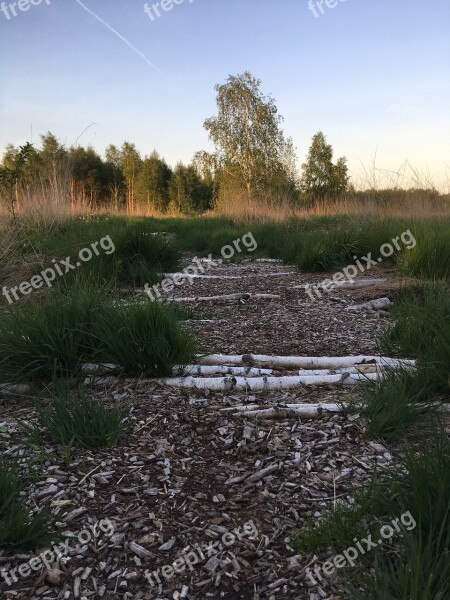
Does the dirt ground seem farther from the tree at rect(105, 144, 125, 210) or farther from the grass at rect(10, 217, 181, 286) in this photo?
the tree at rect(105, 144, 125, 210)

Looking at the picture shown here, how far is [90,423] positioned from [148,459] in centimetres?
30

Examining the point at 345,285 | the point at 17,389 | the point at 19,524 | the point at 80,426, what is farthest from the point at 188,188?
the point at 19,524

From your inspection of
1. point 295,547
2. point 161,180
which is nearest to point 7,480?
point 295,547

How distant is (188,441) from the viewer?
2.08 metres

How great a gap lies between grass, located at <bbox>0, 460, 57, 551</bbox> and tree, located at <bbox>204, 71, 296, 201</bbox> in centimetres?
3025

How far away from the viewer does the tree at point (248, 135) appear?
3111cm

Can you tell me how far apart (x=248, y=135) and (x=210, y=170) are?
4.58m

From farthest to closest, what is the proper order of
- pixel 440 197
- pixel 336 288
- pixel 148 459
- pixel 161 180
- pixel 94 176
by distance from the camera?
pixel 161 180 → pixel 94 176 → pixel 440 197 → pixel 336 288 → pixel 148 459

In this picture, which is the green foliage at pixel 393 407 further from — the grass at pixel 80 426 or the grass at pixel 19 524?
the grass at pixel 19 524

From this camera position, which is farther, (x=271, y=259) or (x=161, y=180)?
(x=161, y=180)

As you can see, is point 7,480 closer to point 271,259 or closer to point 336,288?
point 336,288

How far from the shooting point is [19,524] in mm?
1456

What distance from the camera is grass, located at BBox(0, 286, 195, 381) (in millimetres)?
2641

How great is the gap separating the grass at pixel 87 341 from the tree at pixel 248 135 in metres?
28.9
